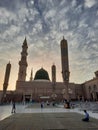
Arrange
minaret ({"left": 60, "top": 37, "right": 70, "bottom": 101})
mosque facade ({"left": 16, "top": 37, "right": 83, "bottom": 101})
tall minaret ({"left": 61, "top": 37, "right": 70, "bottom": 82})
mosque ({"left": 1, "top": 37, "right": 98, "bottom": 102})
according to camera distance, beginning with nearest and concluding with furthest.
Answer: minaret ({"left": 60, "top": 37, "right": 70, "bottom": 101}) < tall minaret ({"left": 61, "top": 37, "right": 70, "bottom": 82}) < mosque ({"left": 1, "top": 37, "right": 98, "bottom": 102}) < mosque facade ({"left": 16, "top": 37, "right": 83, "bottom": 101})

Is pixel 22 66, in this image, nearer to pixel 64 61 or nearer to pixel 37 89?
pixel 37 89

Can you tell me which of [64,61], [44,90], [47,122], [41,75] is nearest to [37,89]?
[44,90]

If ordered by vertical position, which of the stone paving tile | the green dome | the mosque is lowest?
the stone paving tile

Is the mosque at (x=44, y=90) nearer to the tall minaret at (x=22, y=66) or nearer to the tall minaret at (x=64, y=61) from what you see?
the tall minaret at (x=22, y=66)

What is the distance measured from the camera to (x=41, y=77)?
68.8 m

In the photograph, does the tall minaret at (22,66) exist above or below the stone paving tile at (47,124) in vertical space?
above

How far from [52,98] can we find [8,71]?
19.5 meters

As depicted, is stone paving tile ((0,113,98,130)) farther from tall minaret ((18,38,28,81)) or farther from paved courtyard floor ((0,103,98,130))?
tall minaret ((18,38,28,81))

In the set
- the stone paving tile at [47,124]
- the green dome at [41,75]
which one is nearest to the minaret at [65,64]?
the stone paving tile at [47,124]

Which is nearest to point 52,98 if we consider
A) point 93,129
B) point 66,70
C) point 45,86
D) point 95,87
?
point 45,86

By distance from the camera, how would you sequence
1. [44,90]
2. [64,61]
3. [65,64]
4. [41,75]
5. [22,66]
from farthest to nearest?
[41,75]
[22,66]
[44,90]
[64,61]
[65,64]

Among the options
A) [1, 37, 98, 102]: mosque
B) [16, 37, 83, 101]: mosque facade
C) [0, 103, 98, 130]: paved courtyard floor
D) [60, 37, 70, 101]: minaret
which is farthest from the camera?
[16, 37, 83, 101]: mosque facade

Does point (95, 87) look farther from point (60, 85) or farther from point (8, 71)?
point (8, 71)

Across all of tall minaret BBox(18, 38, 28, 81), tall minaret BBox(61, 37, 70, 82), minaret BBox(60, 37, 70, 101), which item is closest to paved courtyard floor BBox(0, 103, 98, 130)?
minaret BBox(60, 37, 70, 101)
